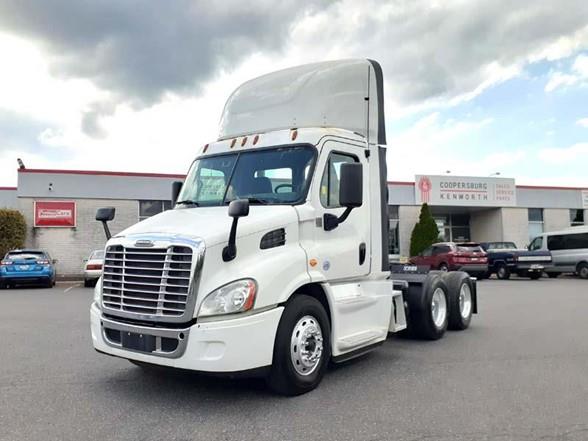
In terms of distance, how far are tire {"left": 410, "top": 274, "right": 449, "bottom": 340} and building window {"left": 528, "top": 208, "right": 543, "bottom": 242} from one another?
29163mm

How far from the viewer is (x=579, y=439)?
163 inches

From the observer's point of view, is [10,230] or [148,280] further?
[10,230]

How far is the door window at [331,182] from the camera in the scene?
5.73 meters

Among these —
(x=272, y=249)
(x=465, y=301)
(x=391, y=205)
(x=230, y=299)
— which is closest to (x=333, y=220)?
(x=272, y=249)

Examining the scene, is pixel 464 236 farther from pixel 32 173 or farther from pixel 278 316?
pixel 278 316

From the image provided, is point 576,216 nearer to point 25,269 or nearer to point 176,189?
point 25,269

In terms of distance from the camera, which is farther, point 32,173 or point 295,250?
point 32,173

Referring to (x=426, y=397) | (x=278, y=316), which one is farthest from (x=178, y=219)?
(x=426, y=397)

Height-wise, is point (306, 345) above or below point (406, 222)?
below

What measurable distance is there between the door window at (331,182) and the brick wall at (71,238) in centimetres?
2299

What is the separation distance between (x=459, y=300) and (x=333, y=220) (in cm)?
448

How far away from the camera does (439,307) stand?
28.6 ft

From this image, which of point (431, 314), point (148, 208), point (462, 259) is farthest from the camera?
point (148, 208)

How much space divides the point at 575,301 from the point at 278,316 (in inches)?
472
